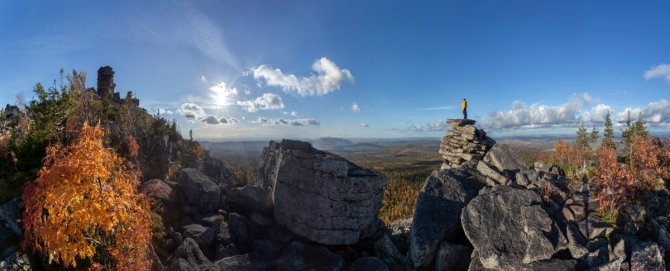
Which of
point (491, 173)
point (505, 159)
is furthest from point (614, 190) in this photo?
point (505, 159)

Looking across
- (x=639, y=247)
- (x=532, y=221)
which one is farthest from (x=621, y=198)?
(x=532, y=221)

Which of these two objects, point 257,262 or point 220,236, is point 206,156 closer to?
point 220,236

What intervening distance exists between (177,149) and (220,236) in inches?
553

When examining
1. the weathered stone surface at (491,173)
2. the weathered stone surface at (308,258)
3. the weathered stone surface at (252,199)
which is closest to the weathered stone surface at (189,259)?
the weathered stone surface at (308,258)

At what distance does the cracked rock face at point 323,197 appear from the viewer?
17.4m

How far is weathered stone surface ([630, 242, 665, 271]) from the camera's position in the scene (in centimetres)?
1062

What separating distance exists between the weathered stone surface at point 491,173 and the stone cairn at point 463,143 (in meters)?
6.35

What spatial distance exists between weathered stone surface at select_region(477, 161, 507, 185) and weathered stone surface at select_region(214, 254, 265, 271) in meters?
17.1

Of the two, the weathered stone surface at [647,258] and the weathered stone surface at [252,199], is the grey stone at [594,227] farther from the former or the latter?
the weathered stone surface at [252,199]

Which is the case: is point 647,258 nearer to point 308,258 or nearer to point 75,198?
point 308,258

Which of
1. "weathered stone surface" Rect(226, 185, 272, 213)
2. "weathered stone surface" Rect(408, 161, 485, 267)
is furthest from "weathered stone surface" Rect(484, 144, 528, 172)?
"weathered stone surface" Rect(226, 185, 272, 213)

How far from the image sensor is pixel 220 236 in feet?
53.2

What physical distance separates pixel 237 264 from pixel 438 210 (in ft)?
39.4

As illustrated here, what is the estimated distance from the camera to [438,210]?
645 inches
